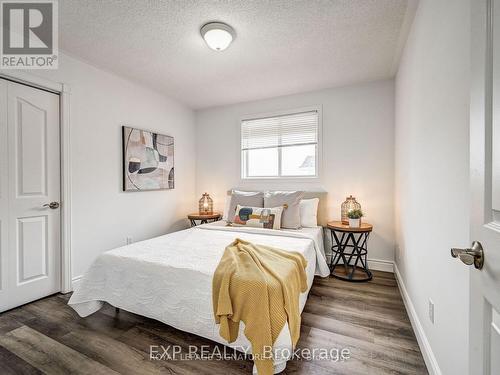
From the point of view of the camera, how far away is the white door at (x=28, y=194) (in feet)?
6.93

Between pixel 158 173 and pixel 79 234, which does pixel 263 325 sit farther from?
pixel 158 173

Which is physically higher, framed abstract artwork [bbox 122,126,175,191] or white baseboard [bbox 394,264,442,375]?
framed abstract artwork [bbox 122,126,175,191]

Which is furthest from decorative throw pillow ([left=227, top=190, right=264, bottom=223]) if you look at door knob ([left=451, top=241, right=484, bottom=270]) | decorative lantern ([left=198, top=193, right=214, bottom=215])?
door knob ([left=451, top=241, right=484, bottom=270])

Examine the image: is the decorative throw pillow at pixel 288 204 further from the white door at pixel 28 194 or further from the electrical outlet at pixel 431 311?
the white door at pixel 28 194

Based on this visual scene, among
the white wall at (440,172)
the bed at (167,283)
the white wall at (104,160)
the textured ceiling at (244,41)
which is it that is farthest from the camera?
the white wall at (104,160)

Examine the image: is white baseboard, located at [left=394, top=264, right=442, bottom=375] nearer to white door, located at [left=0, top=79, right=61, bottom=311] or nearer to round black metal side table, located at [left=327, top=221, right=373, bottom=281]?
round black metal side table, located at [left=327, top=221, right=373, bottom=281]

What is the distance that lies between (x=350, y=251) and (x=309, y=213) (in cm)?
77

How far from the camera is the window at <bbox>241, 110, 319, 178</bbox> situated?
350 centimetres

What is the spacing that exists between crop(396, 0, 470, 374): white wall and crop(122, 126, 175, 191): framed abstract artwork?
310 centimetres

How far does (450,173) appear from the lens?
114cm

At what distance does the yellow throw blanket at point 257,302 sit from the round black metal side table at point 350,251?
57.4 inches

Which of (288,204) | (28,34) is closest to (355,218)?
(288,204)

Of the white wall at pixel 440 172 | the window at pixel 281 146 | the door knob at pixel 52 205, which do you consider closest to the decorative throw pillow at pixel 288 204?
the window at pixel 281 146

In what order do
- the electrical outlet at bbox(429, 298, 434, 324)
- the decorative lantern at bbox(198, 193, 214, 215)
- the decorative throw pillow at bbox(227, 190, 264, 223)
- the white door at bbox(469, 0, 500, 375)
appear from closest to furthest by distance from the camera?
the white door at bbox(469, 0, 500, 375) → the electrical outlet at bbox(429, 298, 434, 324) → the decorative throw pillow at bbox(227, 190, 264, 223) → the decorative lantern at bbox(198, 193, 214, 215)
